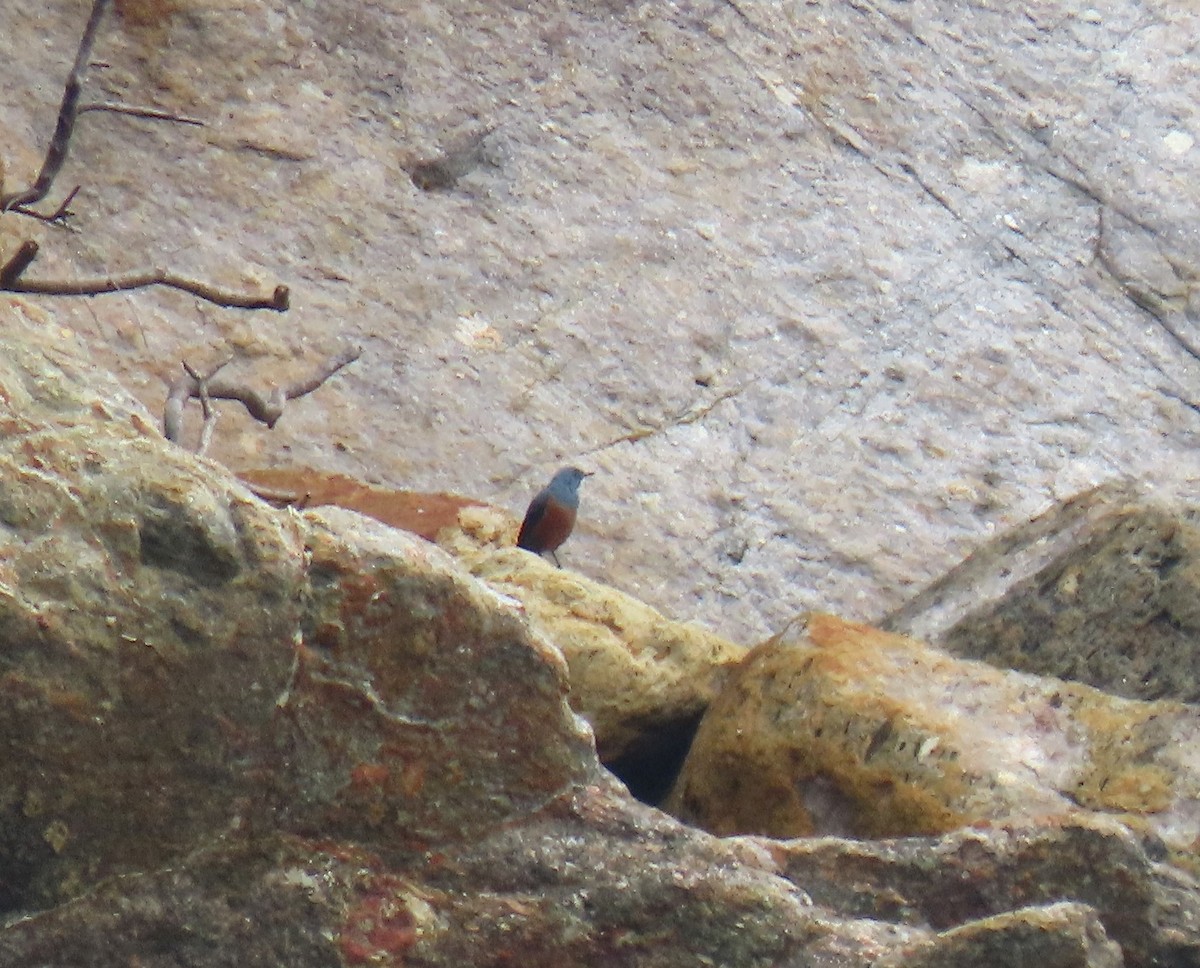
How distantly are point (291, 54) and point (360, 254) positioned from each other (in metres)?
1.01

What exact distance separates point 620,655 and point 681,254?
3290 mm

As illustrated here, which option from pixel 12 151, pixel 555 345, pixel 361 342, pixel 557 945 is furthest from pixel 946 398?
pixel 557 945

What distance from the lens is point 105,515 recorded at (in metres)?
3.24

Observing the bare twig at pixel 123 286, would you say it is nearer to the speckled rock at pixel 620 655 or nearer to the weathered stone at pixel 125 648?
the speckled rock at pixel 620 655

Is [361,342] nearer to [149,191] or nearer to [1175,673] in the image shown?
[149,191]

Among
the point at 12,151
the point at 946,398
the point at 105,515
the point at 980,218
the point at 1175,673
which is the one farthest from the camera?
the point at 980,218

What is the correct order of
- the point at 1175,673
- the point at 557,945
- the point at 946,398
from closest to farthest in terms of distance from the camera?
the point at 557,945 → the point at 1175,673 → the point at 946,398

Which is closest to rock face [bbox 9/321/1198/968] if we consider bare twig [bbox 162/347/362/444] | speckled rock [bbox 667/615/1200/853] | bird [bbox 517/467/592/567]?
speckled rock [bbox 667/615/1200/853]

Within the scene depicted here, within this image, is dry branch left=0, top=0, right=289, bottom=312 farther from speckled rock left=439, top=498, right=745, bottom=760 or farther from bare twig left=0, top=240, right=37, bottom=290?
speckled rock left=439, top=498, right=745, bottom=760

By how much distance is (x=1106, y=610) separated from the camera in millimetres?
5195

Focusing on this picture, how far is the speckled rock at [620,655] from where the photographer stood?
5.10 m

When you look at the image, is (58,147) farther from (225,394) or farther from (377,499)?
(377,499)

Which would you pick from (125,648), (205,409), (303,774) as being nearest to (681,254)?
(205,409)

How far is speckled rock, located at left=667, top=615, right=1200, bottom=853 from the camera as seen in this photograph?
4465mm
